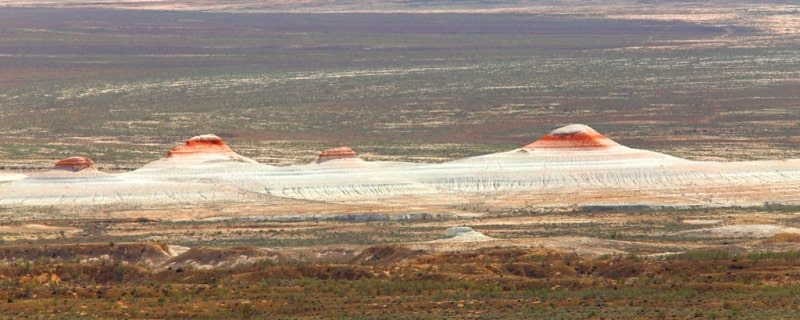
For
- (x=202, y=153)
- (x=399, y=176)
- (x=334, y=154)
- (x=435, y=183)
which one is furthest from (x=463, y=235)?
(x=202, y=153)

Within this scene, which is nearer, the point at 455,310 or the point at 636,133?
the point at 455,310

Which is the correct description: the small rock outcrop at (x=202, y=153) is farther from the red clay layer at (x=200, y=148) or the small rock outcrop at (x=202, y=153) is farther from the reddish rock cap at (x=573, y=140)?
the reddish rock cap at (x=573, y=140)

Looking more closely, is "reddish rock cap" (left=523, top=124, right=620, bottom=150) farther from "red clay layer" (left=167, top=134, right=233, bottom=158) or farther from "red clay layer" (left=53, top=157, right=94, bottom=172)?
"red clay layer" (left=53, top=157, right=94, bottom=172)

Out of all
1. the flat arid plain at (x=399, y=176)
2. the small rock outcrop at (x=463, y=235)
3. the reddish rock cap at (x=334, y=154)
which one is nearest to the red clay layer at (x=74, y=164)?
the flat arid plain at (x=399, y=176)

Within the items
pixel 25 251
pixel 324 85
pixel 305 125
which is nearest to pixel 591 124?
A: pixel 305 125

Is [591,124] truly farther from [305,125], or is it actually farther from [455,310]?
[455,310]

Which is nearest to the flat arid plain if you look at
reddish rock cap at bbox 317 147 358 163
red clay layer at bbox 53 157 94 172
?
reddish rock cap at bbox 317 147 358 163

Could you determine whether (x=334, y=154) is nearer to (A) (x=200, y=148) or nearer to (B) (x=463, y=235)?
(A) (x=200, y=148)
